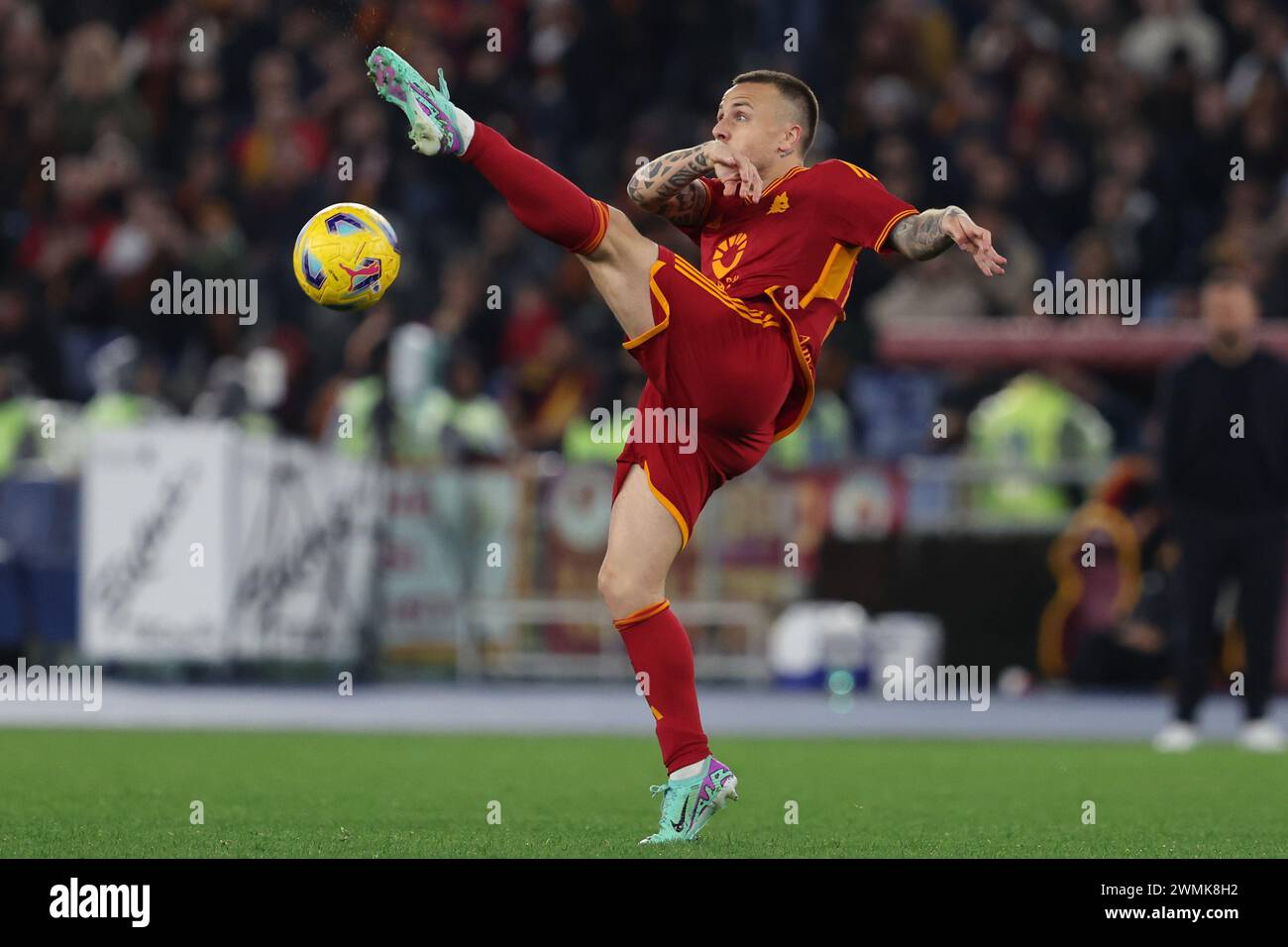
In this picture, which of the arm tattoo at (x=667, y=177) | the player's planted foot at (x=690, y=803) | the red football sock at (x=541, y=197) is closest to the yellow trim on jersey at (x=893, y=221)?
the arm tattoo at (x=667, y=177)

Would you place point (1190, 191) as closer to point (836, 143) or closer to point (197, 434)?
point (836, 143)

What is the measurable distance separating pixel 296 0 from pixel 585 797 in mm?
14102

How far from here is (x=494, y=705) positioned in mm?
14734

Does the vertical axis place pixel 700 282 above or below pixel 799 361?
above

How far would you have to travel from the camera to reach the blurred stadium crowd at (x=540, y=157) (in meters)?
17.1

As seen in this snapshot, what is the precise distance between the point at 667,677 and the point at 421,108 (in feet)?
6.29

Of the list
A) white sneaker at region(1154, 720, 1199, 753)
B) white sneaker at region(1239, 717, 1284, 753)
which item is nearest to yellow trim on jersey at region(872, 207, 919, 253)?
white sneaker at region(1154, 720, 1199, 753)

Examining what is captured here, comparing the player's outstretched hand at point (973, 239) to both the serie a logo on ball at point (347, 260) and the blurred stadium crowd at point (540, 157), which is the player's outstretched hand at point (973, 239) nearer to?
the serie a logo on ball at point (347, 260)

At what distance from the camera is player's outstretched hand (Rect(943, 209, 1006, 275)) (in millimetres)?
6710

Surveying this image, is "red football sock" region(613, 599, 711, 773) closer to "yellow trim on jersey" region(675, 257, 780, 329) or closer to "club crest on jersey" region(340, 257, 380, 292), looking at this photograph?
"yellow trim on jersey" region(675, 257, 780, 329)

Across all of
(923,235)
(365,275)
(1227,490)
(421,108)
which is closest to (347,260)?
(365,275)

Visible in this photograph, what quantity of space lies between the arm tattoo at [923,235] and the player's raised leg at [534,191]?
848 mm

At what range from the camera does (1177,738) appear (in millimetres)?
11844

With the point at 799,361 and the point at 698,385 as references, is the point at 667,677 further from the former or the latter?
the point at 799,361
